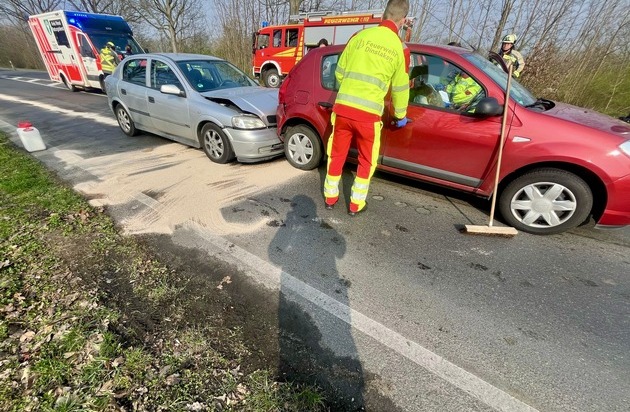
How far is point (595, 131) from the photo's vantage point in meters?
2.68

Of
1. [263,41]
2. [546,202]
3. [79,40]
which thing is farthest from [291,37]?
[546,202]

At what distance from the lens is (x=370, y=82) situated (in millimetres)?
2809

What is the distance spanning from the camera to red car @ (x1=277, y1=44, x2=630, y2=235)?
106 inches

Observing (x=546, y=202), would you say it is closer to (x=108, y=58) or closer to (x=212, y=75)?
(x=212, y=75)

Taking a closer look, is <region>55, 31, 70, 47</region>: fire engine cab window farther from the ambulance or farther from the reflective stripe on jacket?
the reflective stripe on jacket

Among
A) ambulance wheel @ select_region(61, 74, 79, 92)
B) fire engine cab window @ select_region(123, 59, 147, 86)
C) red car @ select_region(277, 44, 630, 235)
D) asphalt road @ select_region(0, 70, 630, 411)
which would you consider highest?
fire engine cab window @ select_region(123, 59, 147, 86)

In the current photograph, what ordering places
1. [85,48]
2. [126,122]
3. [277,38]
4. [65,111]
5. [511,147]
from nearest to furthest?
[511,147]
[126,122]
[65,111]
[85,48]
[277,38]

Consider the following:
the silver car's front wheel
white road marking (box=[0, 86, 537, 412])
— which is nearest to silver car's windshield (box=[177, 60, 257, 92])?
white road marking (box=[0, 86, 537, 412])

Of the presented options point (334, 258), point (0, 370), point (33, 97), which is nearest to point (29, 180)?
point (0, 370)

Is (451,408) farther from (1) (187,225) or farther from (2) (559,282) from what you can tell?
(1) (187,225)

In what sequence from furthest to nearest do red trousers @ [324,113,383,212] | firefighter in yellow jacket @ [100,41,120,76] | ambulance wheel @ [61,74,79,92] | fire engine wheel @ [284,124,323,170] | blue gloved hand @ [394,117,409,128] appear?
ambulance wheel @ [61,74,79,92] < firefighter in yellow jacket @ [100,41,120,76] < fire engine wheel @ [284,124,323,170] < blue gloved hand @ [394,117,409,128] < red trousers @ [324,113,383,212]

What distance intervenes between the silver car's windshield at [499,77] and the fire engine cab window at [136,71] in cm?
520

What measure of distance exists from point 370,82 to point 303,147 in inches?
71.1

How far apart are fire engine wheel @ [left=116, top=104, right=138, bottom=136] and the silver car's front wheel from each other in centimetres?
657
